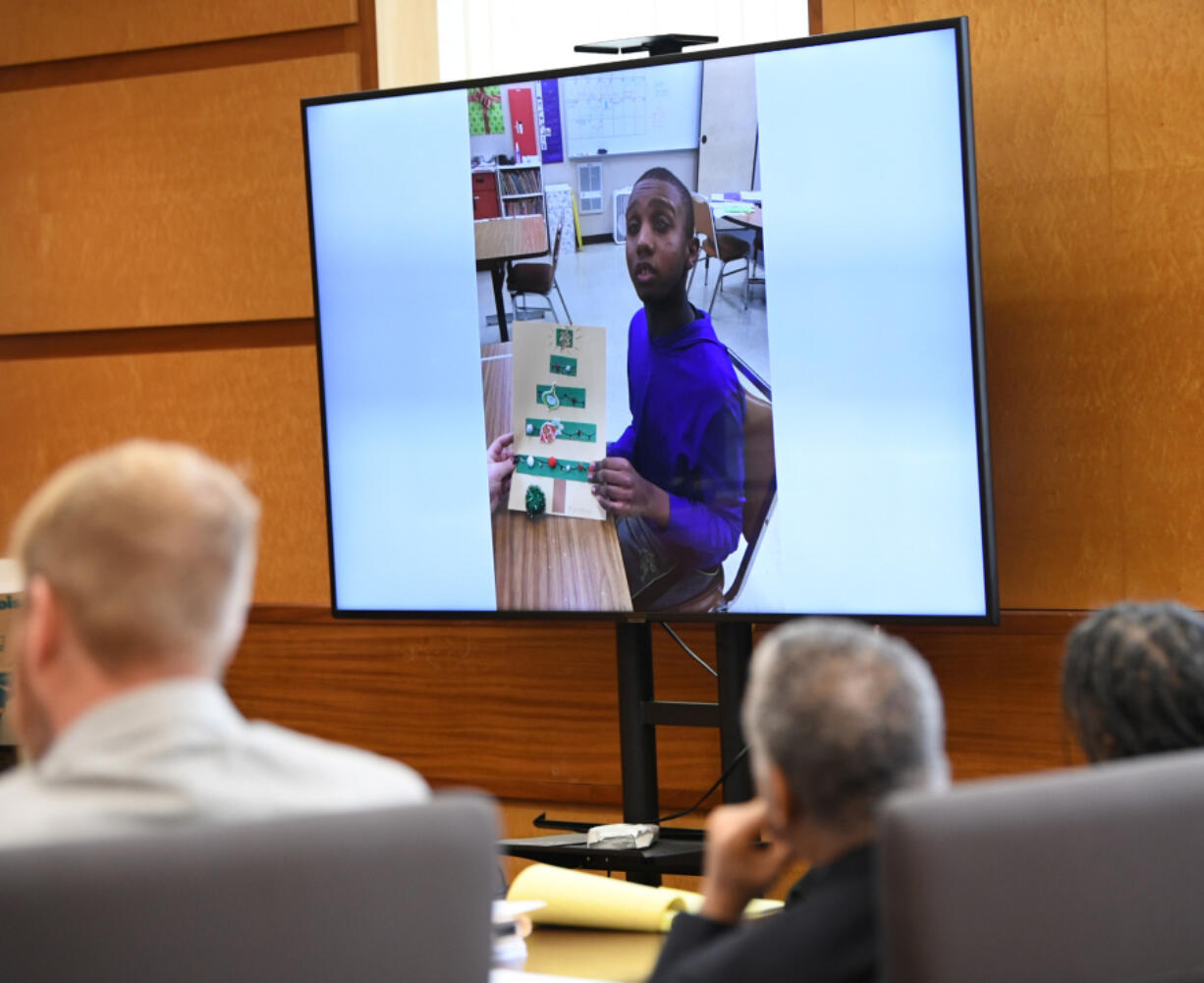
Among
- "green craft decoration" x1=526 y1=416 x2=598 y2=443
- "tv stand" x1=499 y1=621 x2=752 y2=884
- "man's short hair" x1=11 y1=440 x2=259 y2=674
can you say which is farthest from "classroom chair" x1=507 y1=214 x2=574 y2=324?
"man's short hair" x1=11 y1=440 x2=259 y2=674

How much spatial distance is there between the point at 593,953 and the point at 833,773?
0.95 metres

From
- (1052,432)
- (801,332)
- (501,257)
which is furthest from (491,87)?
(1052,432)

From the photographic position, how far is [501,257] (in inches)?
145

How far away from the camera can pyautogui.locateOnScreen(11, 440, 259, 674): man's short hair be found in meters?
1.30

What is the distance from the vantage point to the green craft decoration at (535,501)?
3654 millimetres

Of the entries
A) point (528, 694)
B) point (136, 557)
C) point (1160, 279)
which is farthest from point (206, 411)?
point (136, 557)

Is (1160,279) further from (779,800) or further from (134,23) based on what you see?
(134,23)

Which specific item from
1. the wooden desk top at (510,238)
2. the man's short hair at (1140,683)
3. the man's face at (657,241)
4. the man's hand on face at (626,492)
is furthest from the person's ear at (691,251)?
the man's short hair at (1140,683)

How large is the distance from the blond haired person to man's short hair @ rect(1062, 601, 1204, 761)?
732 millimetres

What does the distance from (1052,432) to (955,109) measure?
759 mm

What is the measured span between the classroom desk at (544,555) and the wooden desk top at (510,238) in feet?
Result: 0.70

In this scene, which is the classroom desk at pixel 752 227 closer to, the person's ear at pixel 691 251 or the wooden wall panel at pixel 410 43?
the person's ear at pixel 691 251

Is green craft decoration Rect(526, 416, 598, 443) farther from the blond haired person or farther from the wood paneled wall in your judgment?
the blond haired person

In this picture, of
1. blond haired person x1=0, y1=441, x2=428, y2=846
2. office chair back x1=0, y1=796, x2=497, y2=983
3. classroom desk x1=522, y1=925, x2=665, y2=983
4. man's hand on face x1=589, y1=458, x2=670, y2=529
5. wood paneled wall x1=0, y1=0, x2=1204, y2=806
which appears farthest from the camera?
man's hand on face x1=589, y1=458, x2=670, y2=529
